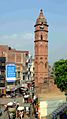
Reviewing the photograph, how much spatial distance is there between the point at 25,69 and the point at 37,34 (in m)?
16.7

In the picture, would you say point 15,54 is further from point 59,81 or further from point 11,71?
point 59,81

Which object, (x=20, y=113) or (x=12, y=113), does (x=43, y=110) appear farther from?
(x=12, y=113)

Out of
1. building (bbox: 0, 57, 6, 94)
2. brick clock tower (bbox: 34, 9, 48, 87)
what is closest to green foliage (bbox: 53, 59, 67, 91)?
brick clock tower (bbox: 34, 9, 48, 87)

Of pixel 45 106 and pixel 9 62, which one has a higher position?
pixel 9 62

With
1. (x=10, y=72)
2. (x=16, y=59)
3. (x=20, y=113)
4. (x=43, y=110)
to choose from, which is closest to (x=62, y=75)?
(x=20, y=113)

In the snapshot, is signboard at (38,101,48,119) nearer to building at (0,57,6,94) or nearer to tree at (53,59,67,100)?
tree at (53,59,67,100)

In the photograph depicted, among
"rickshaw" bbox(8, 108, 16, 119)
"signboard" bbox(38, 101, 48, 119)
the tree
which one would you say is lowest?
"rickshaw" bbox(8, 108, 16, 119)

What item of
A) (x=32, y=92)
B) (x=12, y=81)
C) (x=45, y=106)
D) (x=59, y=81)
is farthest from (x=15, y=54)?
(x=45, y=106)

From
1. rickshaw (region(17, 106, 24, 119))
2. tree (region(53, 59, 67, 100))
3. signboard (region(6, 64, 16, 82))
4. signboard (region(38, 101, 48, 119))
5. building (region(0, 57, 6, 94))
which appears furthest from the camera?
building (region(0, 57, 6, 94))

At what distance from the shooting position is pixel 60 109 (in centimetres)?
3019

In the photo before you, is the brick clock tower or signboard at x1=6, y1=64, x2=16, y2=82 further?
signboard at x1=6, y1=64, x2=16, y2=82

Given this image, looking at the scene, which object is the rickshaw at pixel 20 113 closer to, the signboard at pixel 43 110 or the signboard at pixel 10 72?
the signboard at pixel 43 110

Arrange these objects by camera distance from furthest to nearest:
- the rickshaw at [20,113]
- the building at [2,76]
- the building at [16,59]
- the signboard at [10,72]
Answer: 1. the building at [16,59]
2. the building at [2,76]
3. the signboard at [10,72]
4. the rickshaw at [20,113]

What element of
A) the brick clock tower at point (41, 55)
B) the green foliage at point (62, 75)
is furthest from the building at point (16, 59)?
the green foliage at point (62, 75)
